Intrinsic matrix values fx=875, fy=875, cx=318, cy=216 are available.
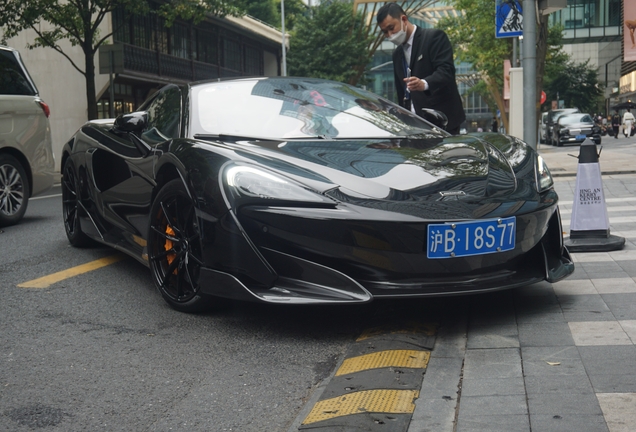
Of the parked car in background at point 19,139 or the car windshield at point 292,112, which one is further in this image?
the parked car in background at point 19,139

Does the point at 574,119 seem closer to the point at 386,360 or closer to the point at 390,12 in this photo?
the point at 390,12


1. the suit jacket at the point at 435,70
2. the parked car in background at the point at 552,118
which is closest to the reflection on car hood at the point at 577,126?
the parked car in background at the point at 552,118

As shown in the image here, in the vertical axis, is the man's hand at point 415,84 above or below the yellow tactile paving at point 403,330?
above

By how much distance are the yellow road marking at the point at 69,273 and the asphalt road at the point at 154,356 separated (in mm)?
84

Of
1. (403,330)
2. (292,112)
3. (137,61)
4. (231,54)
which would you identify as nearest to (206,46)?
(231,54)

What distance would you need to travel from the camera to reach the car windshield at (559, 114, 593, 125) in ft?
128

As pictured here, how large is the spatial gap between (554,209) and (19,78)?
6102 mm

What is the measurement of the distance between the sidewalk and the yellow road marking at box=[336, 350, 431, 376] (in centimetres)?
6

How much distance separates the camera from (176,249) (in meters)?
4.44

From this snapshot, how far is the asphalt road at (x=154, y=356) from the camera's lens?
3.06m

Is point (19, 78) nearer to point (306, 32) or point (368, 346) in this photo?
point (368, 346)

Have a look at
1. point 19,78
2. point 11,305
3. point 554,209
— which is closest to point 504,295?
point 554,209

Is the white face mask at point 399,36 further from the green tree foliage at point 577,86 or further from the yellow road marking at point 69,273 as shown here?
the green tree foliage at point 577,86

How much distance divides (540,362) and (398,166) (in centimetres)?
121
